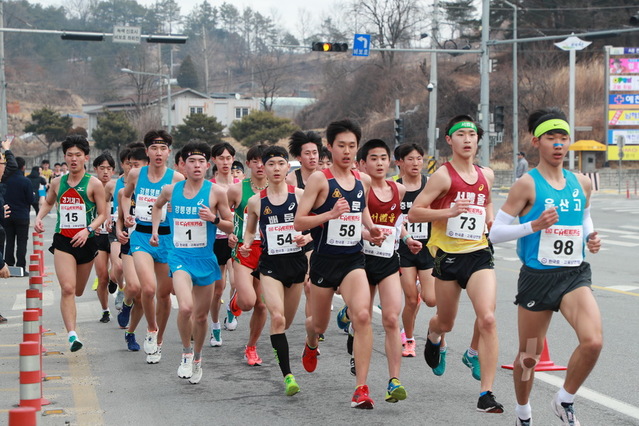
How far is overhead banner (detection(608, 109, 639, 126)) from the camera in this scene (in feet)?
169

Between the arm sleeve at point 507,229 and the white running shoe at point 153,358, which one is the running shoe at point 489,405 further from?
the white running shoe at point 153,358

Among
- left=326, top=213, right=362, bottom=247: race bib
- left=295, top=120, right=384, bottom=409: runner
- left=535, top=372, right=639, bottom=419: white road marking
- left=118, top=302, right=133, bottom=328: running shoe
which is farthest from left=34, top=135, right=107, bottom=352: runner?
left=535, top=372, right=639, bottom=419: white road marking

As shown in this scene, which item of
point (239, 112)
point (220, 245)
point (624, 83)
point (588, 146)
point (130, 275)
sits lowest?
point (130, 275)

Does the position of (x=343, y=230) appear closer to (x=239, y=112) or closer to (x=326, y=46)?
(x=326, y=46)

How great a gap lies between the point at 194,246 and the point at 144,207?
1.34 m

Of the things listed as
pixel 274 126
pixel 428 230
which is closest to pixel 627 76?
pixel 274 126

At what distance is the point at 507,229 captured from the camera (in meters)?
6.16

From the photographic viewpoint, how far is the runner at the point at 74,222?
9.61 m

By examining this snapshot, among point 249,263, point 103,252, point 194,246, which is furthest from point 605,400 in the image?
point 103,252

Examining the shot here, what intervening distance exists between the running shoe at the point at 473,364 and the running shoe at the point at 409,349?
1192 millimetres

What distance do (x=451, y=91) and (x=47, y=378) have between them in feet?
219

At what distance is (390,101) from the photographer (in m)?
81.8

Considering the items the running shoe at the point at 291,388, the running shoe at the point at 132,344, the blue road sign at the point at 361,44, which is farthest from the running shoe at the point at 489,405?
the blue road sign at the point at 361,44

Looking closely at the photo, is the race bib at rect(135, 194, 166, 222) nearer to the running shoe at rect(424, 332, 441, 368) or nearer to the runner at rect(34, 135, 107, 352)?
the runner at rect(34, 135, 107, 352)
